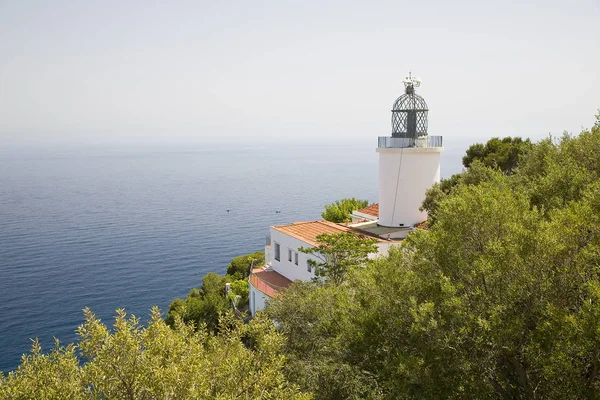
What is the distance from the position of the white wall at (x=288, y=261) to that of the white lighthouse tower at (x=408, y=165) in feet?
22.8

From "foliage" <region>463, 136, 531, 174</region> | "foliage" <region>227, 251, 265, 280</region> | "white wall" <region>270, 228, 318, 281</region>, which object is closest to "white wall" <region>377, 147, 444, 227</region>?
"foliage" <region>463, 136, 531, 174</region>

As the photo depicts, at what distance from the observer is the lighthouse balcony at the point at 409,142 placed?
31516 mm

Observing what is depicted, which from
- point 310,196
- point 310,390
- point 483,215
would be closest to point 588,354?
point 483,215

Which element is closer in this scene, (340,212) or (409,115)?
(409,115)

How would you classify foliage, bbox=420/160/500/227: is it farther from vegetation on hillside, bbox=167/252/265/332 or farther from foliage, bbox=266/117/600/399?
foliage, bbox=266/117/600/399

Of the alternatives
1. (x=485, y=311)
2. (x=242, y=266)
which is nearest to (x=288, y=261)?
(x=242, y=266)

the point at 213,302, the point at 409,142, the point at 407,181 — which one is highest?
the point at 409,142

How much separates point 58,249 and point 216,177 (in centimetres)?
11410

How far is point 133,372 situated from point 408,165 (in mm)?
25673

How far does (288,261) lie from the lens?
95.4ft

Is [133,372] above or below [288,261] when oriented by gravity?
above

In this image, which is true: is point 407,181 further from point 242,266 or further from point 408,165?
point 242,266

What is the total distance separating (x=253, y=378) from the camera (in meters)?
9.25

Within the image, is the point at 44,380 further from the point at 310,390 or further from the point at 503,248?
the point at 503,248
